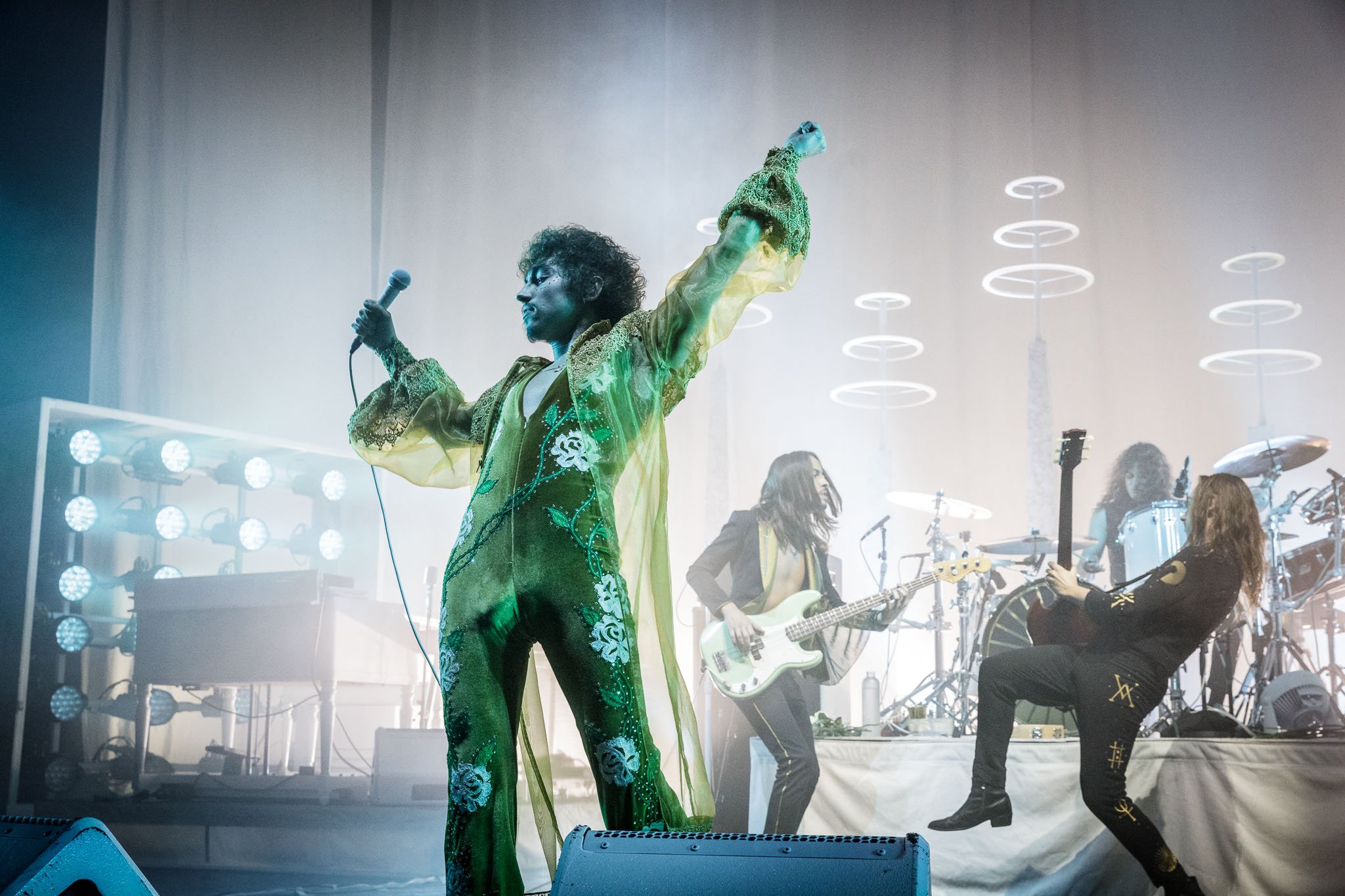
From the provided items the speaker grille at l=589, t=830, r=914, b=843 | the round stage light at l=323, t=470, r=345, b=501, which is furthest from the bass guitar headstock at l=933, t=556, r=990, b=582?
the round stage light at l=323, t=470, r=345, b=501

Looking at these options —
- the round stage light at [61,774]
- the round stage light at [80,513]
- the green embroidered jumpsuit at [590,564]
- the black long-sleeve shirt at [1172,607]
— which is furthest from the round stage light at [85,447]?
the black long-sleeve shirt at [1172,607]

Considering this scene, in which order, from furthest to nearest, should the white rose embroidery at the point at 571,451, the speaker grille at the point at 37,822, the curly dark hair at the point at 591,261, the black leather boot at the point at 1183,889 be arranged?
the black leather boot at the point at 1183,889
the curly dark hair at the point at 591,261
the white rose embroidery at the point at 571,451
the speaker grille at the point at 37,822

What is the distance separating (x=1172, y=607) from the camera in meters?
3.14

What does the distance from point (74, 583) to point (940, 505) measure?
3.02 meters

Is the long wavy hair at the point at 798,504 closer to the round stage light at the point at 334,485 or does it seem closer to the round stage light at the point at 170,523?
the round stage light at the point at 334,485

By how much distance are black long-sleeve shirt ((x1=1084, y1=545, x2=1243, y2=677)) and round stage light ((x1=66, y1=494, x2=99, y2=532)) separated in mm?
3402

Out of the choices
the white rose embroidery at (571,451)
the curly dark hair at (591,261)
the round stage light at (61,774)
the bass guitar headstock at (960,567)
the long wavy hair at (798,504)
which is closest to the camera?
the white rose embroidery at (571,451)

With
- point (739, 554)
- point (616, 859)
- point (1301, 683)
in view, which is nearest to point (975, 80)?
point (739, 554)

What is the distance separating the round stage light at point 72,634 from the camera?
3996 mm

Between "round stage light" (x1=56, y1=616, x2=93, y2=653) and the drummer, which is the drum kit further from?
"round stage light" (x1=56, y1=616, x2=93, y2=653)

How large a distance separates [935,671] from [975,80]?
197 centimetres

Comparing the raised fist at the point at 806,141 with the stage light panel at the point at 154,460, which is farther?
the stage light panel at the point at 154,460

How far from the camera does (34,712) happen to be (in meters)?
3.91

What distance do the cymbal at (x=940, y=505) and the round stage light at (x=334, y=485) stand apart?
2.31m
